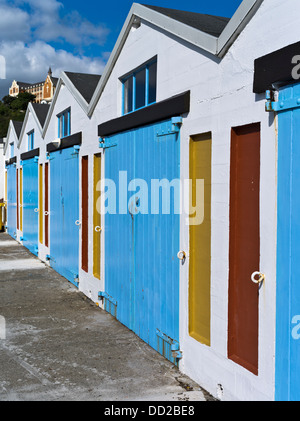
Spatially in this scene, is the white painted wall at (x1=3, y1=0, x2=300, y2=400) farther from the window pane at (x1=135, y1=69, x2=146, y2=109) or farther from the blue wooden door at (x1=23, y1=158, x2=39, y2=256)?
the blue wooden door at (x1=23, y1=158, x2=39, y2=256)

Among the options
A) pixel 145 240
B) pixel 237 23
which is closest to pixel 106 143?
pixel 145 240

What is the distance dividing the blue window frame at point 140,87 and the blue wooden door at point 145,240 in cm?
43

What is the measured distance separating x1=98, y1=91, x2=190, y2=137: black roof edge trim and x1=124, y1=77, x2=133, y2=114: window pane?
23cm

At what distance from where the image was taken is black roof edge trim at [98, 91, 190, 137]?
5625mm

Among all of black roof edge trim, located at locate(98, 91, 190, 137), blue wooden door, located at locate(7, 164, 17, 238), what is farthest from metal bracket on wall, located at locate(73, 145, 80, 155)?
blue wooden door, located at locate(7, 164, 17, 238)

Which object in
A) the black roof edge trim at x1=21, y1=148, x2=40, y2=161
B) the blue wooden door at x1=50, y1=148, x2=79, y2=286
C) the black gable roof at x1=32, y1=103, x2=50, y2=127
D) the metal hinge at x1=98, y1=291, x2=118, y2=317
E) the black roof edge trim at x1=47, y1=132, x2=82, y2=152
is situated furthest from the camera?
the black gable roof at x1=32, y1=103, x2=50, y2=127

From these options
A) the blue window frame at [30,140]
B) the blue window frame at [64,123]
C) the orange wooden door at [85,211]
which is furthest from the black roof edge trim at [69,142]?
the blue window frame at [30,140]

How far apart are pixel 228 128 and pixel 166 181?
5.13ft

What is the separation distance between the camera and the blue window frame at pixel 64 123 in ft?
38.8

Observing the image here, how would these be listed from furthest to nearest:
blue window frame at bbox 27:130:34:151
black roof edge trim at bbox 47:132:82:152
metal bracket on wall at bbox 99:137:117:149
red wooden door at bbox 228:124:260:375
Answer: blue window frame at bbox 27:130:34:151 < black roof edge trim at bbox 47:132:82:152 < metal bracket on wall at bbox 99:137:117:149 < red wooden door at bbox 228:124:260:375

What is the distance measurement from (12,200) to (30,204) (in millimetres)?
5500

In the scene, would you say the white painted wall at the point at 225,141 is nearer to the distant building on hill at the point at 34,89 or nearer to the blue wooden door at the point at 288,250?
the blue wooden door at the point at 288,250
